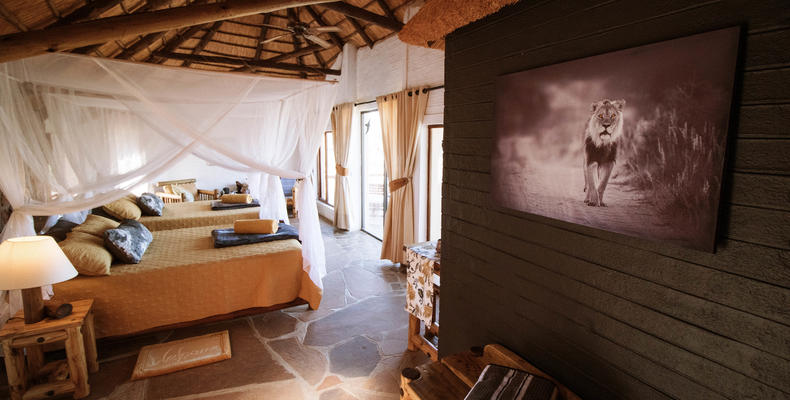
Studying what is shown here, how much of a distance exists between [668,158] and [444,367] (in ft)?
4.33

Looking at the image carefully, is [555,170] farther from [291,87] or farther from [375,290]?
[375,290]

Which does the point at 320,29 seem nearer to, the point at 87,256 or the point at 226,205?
the point at 226,205

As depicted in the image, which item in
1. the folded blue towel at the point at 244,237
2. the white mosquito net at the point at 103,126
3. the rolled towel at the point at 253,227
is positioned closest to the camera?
the white mosquito net at the point at 103,126

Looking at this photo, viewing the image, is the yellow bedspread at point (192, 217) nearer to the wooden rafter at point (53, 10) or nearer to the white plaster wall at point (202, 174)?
the white plaster wall at point (202, 174)

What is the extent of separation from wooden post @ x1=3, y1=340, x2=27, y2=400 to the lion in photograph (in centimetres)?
357

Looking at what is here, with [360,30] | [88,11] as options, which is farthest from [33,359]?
[360,30]

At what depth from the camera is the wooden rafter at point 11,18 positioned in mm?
2374

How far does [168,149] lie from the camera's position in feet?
9.97

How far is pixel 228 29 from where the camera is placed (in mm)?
6199

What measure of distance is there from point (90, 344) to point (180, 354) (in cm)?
63

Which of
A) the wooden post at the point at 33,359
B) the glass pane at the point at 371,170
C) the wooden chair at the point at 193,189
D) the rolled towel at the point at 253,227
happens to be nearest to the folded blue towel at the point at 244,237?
the rolled towel at the point at 253,227

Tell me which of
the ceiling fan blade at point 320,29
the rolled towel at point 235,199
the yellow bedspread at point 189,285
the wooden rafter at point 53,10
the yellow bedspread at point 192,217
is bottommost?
the yellow bedspread at point 189,285

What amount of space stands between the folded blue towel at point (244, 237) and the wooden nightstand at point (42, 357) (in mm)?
1261

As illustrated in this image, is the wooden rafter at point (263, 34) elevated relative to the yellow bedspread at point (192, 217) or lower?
elevated
